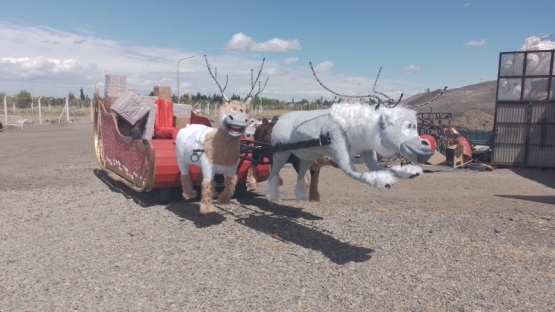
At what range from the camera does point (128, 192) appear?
29.8ft

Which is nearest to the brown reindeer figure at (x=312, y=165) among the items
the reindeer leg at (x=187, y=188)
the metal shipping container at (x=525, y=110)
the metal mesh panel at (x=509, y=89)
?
the reindeer leg at (x=187, y=188)

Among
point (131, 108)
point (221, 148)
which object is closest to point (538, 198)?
point (221, 148)

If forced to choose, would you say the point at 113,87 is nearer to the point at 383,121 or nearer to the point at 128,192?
the point at 128,192

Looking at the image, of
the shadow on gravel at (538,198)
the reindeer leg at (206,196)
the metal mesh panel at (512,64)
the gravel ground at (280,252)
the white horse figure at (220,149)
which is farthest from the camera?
the metal mesh panel at (512,64)

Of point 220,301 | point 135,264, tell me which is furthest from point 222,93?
point 220,301

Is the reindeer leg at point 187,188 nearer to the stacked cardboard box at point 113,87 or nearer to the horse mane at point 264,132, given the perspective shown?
the horse mane at point 264,132

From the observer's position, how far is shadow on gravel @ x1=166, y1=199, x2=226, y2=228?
6.88 m

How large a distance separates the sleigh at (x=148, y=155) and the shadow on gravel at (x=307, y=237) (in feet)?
2.88

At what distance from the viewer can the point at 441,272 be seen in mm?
4926

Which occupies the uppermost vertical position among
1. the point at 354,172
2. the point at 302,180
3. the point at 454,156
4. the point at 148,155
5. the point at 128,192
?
the point at 354,172

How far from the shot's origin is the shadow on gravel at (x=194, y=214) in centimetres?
688

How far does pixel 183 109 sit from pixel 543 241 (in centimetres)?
658

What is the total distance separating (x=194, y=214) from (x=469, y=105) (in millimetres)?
34591

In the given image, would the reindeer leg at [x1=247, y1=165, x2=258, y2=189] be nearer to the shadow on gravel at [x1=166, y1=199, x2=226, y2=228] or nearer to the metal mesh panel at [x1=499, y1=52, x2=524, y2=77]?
the shadow on gravel at [x1=166, y1=199, x2=226, y2=228]
